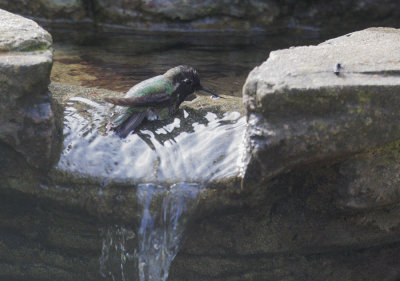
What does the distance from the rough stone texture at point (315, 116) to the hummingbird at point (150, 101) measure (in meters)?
0.73

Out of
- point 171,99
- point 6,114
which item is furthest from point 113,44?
point 6,114

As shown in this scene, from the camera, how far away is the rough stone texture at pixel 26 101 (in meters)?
2.44

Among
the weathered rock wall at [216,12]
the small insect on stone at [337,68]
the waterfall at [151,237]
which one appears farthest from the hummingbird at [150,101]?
the weathered rock wall at [216,12]

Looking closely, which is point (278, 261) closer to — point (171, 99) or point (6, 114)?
point (171, 99)

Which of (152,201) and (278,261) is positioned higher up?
(152,201)

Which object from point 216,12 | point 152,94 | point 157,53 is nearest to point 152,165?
point 152,94

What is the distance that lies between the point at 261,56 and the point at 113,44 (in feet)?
5.86

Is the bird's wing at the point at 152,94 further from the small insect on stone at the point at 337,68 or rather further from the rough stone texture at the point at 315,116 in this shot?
the small insect on stone at the point at 337,68

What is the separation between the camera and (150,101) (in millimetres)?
2898

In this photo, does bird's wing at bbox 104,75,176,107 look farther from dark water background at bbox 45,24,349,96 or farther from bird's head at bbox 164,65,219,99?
dark water background at bbox 45,24,349,96

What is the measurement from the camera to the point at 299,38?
21.0 feet

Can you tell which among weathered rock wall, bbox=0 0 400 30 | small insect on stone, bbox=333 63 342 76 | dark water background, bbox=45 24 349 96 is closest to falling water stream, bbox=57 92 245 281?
small insect on stone, bbox=333 63 342 76

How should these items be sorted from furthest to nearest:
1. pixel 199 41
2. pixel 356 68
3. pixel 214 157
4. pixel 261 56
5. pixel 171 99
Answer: pixel 199 41
pixel 261 56
pixel 171 99
pixel 214 157
pixel 356 68

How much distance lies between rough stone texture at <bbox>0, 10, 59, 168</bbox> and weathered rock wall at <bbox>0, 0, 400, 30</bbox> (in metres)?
4.09
